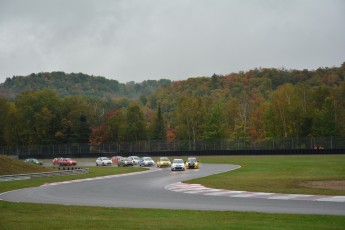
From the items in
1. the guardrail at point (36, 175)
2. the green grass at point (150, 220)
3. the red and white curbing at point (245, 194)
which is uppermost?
the green grass at point (150, 220)

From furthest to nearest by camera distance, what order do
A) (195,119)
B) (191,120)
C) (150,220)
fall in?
(195,119) < (191,120) < (150,220)

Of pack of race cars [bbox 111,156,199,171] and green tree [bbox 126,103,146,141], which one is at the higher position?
green tree [bbox 126,103,146,141]

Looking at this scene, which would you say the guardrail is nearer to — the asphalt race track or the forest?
the asphalt race track

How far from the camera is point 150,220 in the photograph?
15.8m

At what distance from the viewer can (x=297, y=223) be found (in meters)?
14.7

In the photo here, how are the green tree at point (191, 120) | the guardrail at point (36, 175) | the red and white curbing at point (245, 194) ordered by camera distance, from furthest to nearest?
the green tree at point (191, 120) < the guardrail at point (36, 175) < the red and white curbing at point (245, 194)

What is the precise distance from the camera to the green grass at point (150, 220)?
14.4m

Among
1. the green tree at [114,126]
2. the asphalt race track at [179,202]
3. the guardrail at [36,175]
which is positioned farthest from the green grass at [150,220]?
the green tree at [114,126]

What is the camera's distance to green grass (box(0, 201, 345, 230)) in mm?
14438

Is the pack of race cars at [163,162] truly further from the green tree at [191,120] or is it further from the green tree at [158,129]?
the green tree at [191,120]

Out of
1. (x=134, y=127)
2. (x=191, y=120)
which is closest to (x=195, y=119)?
(x=191, y=120)

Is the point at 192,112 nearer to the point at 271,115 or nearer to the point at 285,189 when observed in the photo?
the point at 271,115

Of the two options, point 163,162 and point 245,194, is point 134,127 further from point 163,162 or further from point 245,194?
point 245,194

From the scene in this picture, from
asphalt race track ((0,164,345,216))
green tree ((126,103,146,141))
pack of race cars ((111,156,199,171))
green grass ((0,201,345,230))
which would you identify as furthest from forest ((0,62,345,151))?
green grass ((0,201,345,230))
